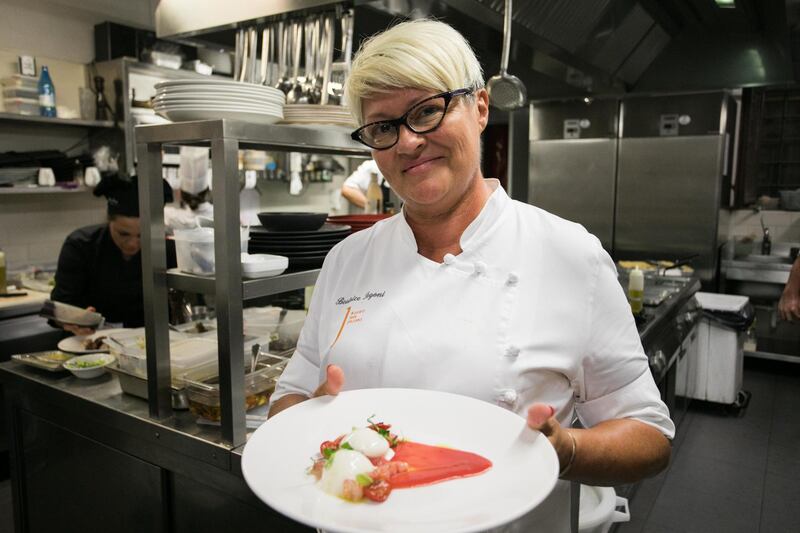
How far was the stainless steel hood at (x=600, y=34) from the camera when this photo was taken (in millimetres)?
2467

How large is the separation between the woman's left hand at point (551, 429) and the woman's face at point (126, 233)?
2613 millimetres

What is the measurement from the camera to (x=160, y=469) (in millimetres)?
1646

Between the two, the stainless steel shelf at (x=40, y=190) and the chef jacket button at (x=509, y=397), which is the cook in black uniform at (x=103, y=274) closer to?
the stainless steel shelf at (x=40, y=190)

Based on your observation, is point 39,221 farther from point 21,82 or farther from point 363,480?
point 363,480

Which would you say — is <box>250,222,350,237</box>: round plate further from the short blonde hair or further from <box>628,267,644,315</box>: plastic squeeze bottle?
<box>628,267,644,315</box>: plastic squeeze bottle

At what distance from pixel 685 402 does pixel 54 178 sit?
4665mm

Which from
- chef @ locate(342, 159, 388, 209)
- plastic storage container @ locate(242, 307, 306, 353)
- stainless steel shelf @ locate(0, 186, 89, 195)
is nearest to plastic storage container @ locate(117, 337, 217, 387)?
plastic storage container @ locate(242, 307, 306, 353)

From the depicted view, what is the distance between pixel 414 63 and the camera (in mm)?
1051

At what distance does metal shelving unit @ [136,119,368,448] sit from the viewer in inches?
54.4

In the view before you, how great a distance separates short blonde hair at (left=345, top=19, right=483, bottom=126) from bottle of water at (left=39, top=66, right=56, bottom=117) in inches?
157

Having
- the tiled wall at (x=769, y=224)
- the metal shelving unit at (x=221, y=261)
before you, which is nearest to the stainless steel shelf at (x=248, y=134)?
the metal shelving unit at (x=221, y=261)

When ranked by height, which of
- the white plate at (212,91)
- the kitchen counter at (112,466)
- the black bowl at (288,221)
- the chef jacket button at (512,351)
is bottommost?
the kitchen counter at (112,466)

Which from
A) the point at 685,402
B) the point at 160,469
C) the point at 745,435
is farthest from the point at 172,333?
the point at 745,435

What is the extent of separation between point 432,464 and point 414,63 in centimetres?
68
